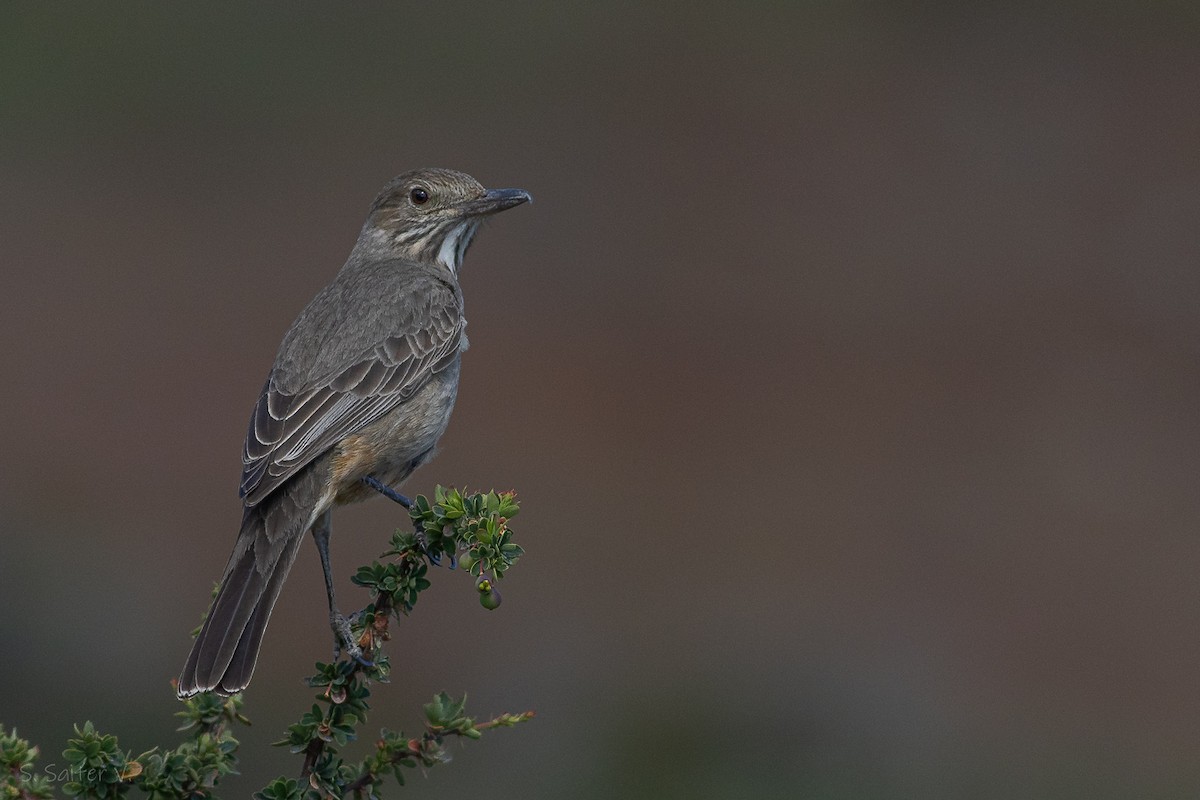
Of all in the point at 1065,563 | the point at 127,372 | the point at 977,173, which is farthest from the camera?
the point at 977,173

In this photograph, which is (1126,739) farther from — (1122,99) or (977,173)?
(1122,99)

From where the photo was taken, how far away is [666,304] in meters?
18.1

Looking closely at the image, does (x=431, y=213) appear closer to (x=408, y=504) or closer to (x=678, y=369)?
(x=408, y=504)

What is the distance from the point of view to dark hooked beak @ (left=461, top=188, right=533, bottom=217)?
24.5 ft

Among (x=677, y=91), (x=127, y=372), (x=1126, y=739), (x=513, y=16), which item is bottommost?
(x=1126, y=739)

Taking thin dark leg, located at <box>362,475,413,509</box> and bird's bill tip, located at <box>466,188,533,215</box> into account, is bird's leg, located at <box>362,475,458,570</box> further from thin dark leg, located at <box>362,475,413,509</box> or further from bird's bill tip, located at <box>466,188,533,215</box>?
bird's bill tip, located at <box>466,188,533,215</box>

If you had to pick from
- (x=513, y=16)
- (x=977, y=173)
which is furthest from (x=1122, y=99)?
(x=513, y=16)

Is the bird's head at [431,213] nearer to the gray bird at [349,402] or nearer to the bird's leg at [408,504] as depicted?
the gray bird at [349,402]

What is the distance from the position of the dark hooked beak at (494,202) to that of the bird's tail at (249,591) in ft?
6.56

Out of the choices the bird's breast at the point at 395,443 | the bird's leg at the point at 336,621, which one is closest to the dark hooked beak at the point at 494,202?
the bird's breast at the point at 395,443

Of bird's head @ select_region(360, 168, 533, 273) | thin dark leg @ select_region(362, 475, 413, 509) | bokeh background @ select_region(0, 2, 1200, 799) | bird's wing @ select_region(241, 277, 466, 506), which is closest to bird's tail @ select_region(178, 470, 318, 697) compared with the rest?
bird's wing @ select_region(241, 277, 466, 506)

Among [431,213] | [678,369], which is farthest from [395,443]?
[678,369]

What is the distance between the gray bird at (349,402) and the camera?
5.45 m

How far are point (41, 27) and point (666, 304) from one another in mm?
10368
